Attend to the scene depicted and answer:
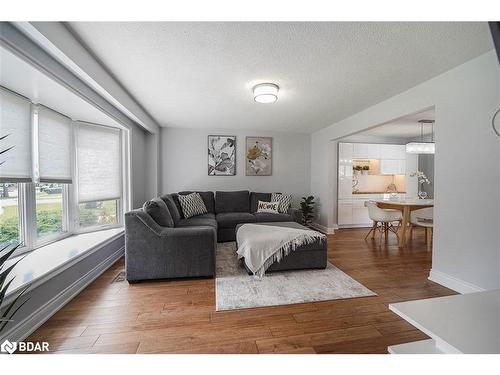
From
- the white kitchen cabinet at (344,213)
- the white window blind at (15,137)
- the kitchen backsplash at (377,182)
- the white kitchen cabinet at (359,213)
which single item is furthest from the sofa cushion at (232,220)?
the kitchen backsplash at (377,182)

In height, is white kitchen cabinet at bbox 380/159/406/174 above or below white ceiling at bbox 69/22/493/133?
below

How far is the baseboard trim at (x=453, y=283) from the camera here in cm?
196

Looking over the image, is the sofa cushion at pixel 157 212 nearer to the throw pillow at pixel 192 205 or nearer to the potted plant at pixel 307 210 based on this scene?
the throw pillow at pixel 192 205

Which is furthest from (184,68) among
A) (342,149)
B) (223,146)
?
(342,149)

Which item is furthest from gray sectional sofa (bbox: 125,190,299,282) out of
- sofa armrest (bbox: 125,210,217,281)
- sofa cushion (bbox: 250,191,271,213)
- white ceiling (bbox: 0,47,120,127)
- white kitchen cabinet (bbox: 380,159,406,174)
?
white kitchen cabinet (bbox: 380,159,406,174)

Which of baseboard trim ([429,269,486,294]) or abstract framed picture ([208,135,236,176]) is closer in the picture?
baseboard trim ([429,269,486,294])

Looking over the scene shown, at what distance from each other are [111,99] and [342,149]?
180 inches

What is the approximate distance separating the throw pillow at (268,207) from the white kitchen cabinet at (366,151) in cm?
238

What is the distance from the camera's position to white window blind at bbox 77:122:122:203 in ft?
9.45

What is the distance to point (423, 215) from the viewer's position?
351 centimetres

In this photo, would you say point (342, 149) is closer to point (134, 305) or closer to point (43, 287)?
point (134, 305)

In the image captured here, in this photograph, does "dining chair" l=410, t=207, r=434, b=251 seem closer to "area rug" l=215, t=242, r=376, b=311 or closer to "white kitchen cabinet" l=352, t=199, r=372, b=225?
"white kitchen cabinet" l=352, t=199, r=372, b=225

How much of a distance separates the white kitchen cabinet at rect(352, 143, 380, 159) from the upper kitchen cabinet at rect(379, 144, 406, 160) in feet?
0.46

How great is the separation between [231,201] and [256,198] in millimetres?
561
